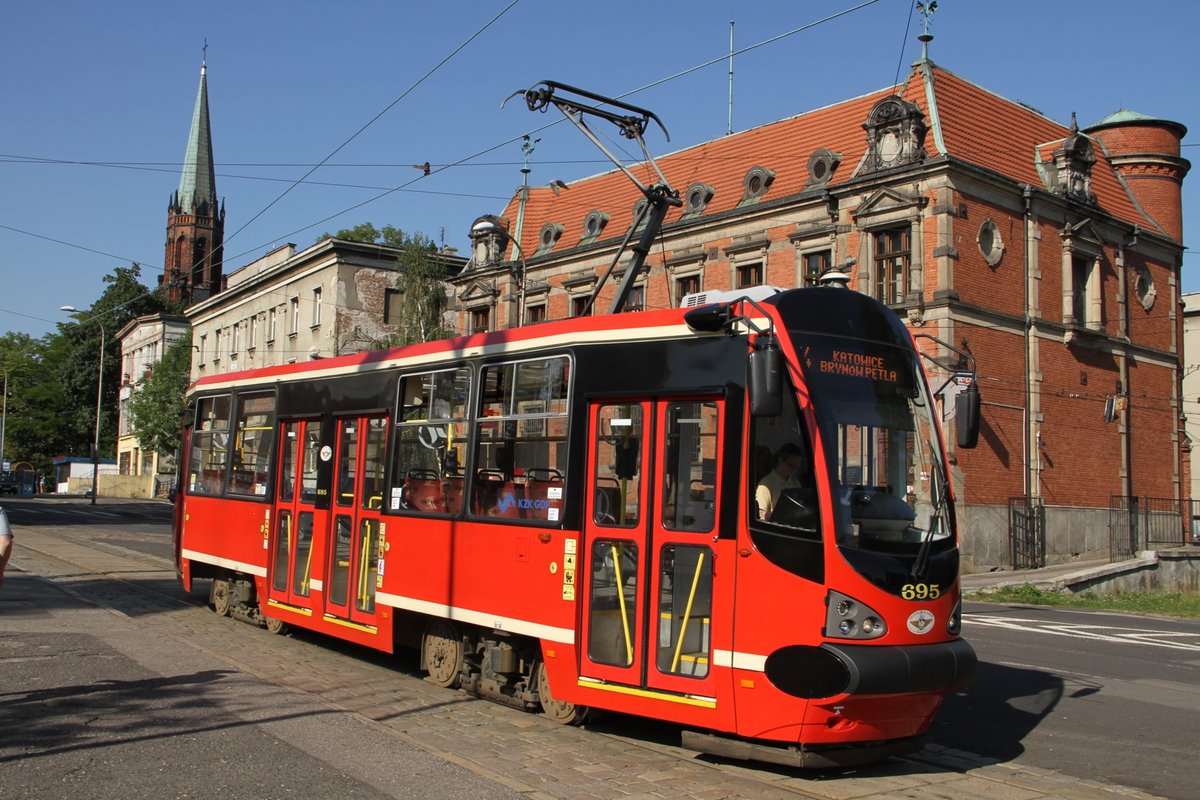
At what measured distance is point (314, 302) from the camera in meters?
50.1

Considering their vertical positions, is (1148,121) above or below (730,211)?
above

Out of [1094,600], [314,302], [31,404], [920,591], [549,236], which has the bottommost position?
[1094,600]

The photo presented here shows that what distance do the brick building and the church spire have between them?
181 ft

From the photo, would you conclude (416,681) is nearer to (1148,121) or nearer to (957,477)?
(957,477)

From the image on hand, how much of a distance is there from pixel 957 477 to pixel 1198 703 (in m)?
19.2

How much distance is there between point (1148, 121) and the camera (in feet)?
130

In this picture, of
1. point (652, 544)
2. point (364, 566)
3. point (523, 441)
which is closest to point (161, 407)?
point (364, 566)

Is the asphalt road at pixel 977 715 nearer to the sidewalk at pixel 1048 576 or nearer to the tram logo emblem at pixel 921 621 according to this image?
the tram logo emblem at pixel 921 621

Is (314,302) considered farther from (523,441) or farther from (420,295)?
(523,441)

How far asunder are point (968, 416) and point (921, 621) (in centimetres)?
167

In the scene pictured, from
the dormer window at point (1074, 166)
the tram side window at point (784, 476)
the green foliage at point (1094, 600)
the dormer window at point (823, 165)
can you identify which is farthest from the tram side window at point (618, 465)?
the dormer window at point (1074, 166)

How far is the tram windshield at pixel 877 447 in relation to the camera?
7125 millimetres

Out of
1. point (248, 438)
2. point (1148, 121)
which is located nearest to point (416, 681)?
point (248, 438)

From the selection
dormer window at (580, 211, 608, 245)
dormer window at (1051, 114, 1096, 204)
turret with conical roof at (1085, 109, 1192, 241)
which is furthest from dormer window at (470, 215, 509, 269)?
turret with conical roof at (1085, 109, 1192, 241)
